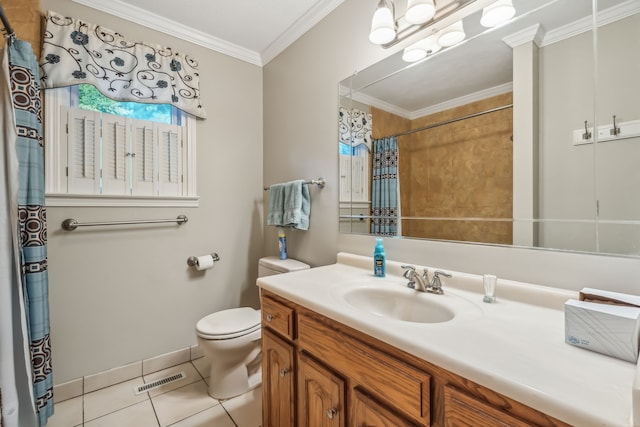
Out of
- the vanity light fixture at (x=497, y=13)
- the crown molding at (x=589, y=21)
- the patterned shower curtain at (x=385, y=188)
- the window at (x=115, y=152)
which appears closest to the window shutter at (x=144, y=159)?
the window at (x=115, y=152)

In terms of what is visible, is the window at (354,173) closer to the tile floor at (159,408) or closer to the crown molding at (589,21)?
the crown molding at (589,21)

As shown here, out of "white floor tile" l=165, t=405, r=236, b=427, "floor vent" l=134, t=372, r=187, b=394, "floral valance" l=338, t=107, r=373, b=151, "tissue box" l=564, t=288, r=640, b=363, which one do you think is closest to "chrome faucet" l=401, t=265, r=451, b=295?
"tissue box" l=564, t=288, r=640, b=363

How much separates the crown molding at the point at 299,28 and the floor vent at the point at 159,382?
2423 mm

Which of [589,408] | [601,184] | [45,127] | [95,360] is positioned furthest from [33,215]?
[601,184]

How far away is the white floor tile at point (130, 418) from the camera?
4.60 ft

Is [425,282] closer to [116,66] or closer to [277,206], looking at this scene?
[277,206]

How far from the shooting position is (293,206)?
1.78 meters

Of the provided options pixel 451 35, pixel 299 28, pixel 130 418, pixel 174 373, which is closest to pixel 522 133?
pixel 451 35

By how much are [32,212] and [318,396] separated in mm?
1529

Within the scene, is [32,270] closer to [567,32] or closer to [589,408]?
[589,408]

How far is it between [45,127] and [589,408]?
2340mm

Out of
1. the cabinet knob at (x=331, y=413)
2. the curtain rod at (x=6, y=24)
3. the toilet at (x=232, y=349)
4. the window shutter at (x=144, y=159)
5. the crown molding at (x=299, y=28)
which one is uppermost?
the crown molding at (x=299, y=28)

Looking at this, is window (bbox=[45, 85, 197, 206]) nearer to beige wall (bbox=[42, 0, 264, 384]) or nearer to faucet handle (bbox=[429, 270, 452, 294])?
beige wall (bbox=[42, 0, 264, 384])

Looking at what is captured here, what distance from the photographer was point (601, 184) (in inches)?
32.1
